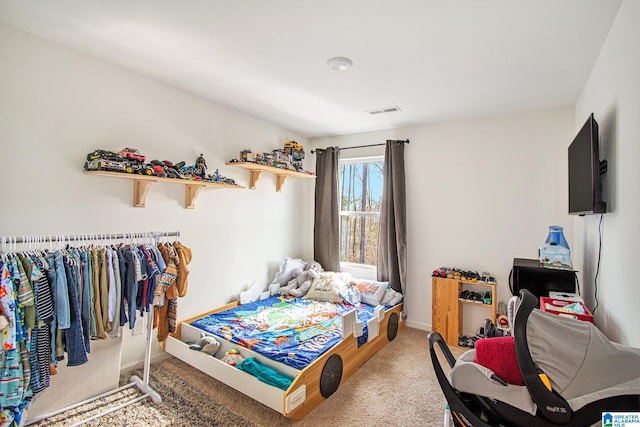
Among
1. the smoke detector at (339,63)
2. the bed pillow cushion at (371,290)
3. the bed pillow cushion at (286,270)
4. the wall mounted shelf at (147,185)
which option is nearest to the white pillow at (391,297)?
the bed pillow cushion at (371,290)

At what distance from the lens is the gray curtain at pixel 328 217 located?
4.11 meters

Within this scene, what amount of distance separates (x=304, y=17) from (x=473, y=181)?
2.56 meters

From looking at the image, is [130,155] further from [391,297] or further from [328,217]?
[391,297]

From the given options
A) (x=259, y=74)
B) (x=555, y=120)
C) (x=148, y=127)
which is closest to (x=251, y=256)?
→ (x=148, y=127)

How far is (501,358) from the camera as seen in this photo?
1.13m

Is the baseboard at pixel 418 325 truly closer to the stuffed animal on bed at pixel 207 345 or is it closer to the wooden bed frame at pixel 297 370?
the wooden bed frame at pixel 297 370

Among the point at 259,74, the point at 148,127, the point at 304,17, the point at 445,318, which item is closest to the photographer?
the point at 304,17

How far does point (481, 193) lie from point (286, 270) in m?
2.47

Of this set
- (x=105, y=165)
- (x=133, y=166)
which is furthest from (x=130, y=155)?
(x=105, y=165)

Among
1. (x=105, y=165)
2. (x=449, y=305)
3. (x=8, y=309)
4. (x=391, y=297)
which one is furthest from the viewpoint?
(x=391, y=297)

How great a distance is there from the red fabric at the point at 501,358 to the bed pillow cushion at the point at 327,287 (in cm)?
227

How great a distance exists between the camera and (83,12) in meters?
1.70

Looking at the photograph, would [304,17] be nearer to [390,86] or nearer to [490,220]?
[390,86]

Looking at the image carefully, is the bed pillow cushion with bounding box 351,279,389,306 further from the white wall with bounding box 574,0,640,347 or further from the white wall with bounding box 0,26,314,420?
the white wall with bounding box 574,0,640,347
